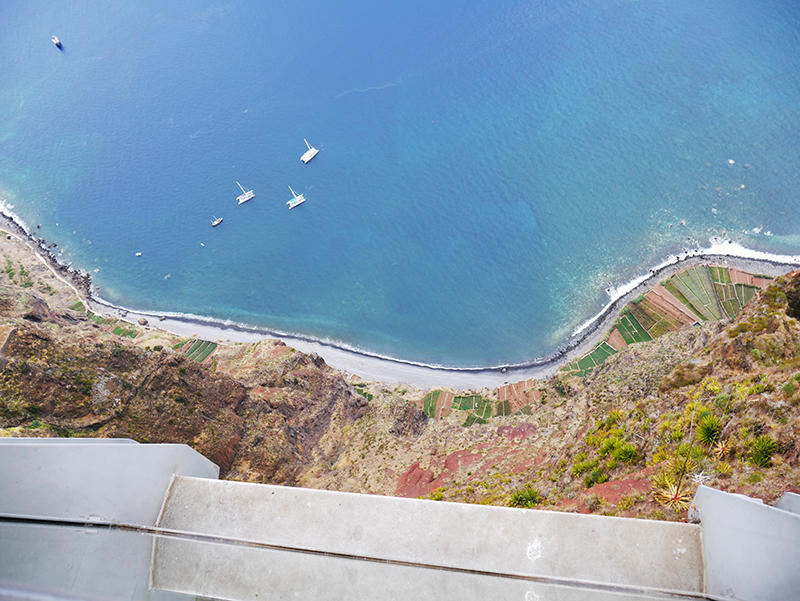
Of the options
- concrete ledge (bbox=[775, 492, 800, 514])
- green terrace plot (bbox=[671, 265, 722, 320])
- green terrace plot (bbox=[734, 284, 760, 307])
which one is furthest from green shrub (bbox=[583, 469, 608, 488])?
green terrace plot (bbox=[734, 284, 760, 307])

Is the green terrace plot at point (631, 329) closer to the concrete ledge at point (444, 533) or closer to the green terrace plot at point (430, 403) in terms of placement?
the green terrace plot at point (430, 403)

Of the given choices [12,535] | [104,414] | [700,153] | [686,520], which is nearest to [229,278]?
[104,414]

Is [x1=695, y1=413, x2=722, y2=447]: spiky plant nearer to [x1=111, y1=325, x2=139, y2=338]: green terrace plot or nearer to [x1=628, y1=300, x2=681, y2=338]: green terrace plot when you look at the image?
[x1=628, y1=300, x2=681, y2=338]: green terrace plot

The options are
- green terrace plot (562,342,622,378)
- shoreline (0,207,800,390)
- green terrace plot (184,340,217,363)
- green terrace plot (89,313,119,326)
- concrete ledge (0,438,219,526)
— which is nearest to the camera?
concrete ledge (0,438,219,526)

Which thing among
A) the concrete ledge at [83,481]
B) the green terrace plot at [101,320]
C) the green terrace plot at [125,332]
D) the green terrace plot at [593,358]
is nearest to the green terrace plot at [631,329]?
the green terrace plot at [593,358]

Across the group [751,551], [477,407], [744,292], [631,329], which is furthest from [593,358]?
[751,551]

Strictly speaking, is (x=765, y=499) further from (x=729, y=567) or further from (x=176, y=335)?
(x=176, y=335)

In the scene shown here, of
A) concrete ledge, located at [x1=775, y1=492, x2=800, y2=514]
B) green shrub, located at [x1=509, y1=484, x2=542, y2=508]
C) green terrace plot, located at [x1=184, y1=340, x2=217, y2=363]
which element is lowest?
green terrace plot, located at [x1=184, y1=340, x2=217, y2=363]
